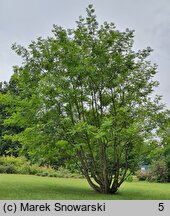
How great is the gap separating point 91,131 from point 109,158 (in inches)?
134

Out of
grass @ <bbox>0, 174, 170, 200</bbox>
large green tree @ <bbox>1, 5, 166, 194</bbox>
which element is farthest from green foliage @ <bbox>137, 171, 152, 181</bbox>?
large green tree @ <bbox>1, 5, 166, 194</bbox>

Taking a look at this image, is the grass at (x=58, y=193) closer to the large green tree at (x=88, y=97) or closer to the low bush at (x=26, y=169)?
the large green tree at (x=88, y=97)

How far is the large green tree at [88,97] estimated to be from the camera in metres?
12.3

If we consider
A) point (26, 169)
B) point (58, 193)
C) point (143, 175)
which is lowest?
point (58, 193)

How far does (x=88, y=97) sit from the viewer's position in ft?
44.3

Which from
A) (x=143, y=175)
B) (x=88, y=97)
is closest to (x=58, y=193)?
(x=88, y=97)

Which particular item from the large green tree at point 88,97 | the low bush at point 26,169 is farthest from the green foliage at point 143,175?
the large green tree at point 88,97

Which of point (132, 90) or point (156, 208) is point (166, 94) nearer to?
point (132, 90)

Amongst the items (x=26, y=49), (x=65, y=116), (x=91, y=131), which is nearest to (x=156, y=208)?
(x=91, y=131)

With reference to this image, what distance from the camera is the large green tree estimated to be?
1227 centimetres

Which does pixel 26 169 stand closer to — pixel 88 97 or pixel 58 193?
pixel 58 193

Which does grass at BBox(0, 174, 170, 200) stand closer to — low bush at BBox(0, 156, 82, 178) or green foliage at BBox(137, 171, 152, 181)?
low bush at BBox(0, 156, 82, 178)

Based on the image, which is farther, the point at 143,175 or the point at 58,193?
the point at 143,175

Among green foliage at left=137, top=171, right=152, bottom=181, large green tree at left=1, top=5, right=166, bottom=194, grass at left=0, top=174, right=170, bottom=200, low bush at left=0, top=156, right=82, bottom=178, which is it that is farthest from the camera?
green foliage at left=137, top=171, right=152, bottom=181
